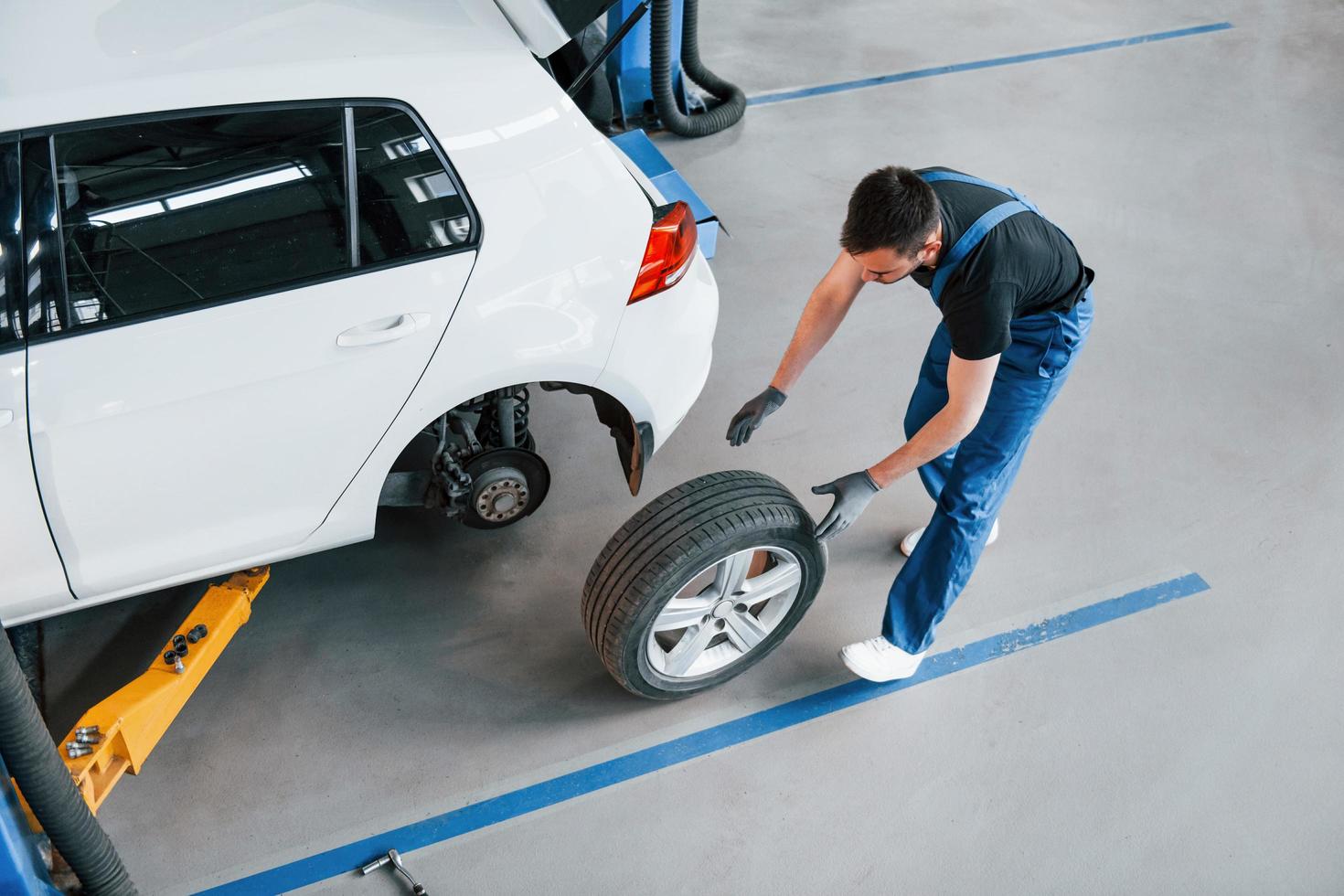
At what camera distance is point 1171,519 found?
3.48 meters

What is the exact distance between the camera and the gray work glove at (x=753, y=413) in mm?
2824

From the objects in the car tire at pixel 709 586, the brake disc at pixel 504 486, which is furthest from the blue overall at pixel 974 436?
the brake disc at pixel 504 486

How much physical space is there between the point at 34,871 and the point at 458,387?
1.27m

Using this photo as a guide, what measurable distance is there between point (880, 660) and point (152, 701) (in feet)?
5.97

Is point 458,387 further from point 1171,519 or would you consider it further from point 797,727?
point 1171,519

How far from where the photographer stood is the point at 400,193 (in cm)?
238

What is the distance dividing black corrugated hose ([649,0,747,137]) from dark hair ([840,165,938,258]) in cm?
295

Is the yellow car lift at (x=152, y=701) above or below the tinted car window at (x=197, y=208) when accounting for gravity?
below

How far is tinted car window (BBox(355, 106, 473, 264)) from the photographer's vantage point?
2350 mm

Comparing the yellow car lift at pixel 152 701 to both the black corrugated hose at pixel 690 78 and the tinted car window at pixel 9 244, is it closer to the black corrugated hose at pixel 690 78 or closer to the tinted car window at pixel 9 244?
the tinted car window at pixel 9 244

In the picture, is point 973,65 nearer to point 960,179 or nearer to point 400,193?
point 960,179

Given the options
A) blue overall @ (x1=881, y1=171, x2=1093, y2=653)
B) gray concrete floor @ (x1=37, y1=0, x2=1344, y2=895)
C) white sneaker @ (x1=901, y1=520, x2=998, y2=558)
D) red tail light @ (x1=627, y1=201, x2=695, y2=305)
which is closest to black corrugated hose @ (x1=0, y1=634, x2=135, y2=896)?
gray concrete floor @ (x1=37, y1=0, x2=1344, y2=895)

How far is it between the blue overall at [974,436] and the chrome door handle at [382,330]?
1.16 metres

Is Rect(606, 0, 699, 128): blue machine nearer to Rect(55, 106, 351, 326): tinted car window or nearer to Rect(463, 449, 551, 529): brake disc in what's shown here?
Rect(463, 449, 551, 529): brake disc
